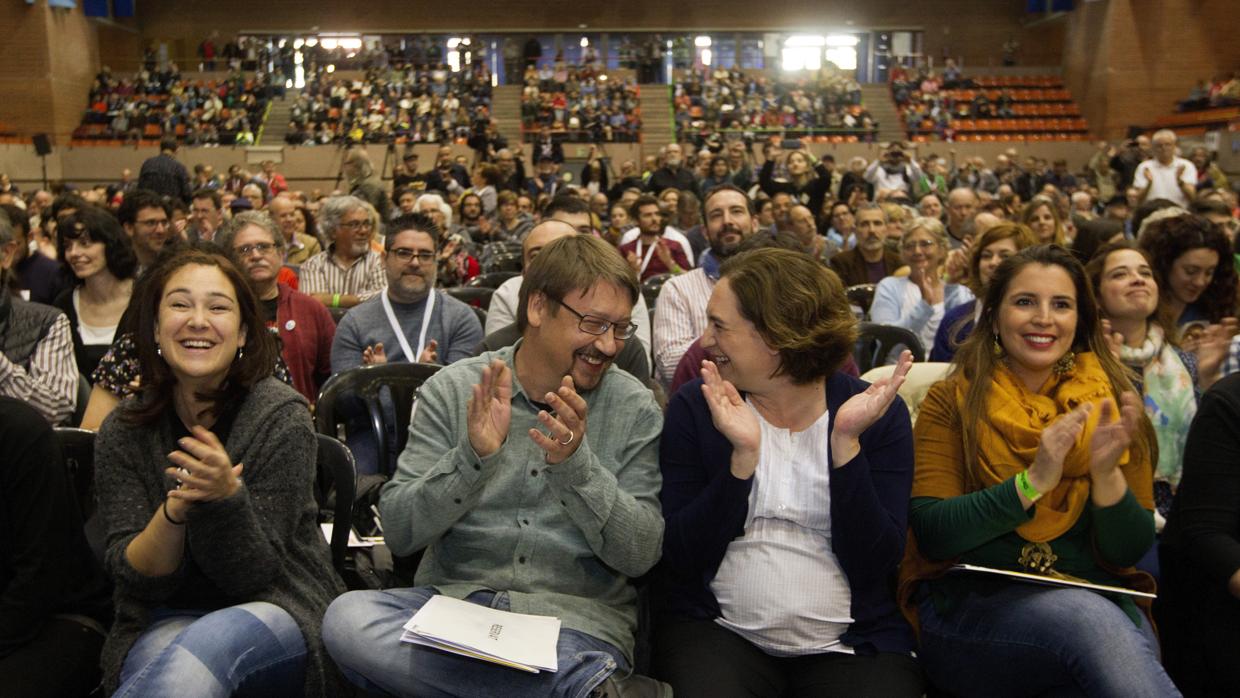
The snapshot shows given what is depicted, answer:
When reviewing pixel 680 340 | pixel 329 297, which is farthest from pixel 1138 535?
A: pixel 329 297

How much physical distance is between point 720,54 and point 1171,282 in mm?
22532

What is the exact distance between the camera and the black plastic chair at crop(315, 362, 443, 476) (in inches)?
117

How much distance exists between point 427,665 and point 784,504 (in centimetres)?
74

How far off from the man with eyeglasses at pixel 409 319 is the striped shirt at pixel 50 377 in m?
0.84

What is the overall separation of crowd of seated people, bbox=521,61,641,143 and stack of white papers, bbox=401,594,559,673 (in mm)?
17898

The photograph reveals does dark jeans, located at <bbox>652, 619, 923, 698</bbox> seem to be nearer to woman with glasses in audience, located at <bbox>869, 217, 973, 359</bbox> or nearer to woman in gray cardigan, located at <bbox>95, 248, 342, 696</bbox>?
woman in gray cardigan, located at <bbox>95, 248, 342, 696</bbox>

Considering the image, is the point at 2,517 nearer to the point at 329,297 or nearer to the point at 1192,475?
the point at 1192,475

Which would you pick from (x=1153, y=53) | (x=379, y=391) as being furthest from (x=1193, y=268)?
(x=1153, y=53)

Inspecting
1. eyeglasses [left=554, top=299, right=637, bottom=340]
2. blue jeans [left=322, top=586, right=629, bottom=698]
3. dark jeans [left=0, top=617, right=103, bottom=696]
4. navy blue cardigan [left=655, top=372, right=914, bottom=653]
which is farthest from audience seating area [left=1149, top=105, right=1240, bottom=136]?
dark jeans [left=0, top=617, right=103, bottom=696]

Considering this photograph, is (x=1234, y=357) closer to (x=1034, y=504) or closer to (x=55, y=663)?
(x=1034, y=504)

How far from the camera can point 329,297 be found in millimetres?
5016

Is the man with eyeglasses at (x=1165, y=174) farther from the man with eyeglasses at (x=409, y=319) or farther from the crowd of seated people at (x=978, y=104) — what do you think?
the crowd of seated people at (x=978, y=104)

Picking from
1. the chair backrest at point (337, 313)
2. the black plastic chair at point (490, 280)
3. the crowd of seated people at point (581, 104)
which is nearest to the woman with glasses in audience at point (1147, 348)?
the chair backrest at point (337, 313)

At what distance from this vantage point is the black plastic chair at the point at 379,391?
2.97m
